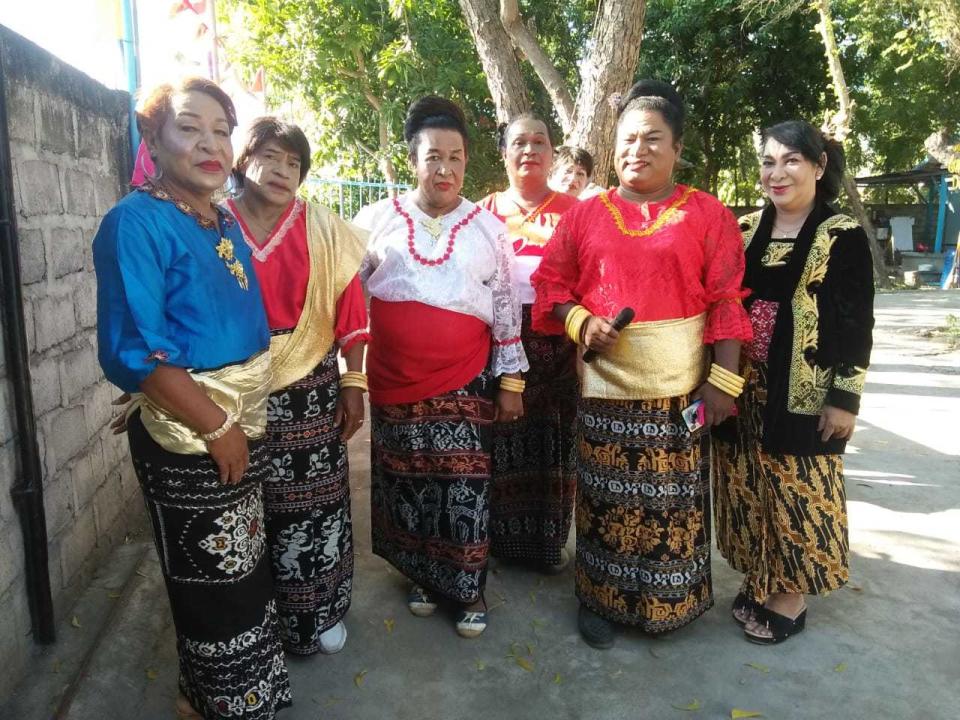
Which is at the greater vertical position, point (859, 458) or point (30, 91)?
point (30, 91)

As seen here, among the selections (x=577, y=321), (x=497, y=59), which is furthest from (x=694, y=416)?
(x=497, y=59)

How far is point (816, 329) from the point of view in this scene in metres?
2.49

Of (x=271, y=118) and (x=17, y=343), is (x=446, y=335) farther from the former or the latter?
(x=17, y=343)

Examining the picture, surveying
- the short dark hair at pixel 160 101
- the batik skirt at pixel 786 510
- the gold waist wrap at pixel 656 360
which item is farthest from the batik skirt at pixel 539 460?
the short dark hair at pixel 160 101

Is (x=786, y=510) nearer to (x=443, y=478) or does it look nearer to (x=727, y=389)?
(x=727, y=389)

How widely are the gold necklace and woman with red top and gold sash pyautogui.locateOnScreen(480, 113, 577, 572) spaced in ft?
1.82

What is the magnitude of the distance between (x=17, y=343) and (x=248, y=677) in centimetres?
123

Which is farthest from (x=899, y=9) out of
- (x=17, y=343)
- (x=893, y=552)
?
(x=17, y=343)

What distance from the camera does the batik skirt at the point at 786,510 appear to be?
262cm

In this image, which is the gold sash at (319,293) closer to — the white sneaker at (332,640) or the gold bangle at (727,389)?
the white sneaker at (332,640)

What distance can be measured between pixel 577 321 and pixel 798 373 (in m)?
0.78

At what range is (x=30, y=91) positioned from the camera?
2529 mm

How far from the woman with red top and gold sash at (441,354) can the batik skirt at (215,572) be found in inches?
29.0

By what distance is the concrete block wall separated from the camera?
2320 millimetres
